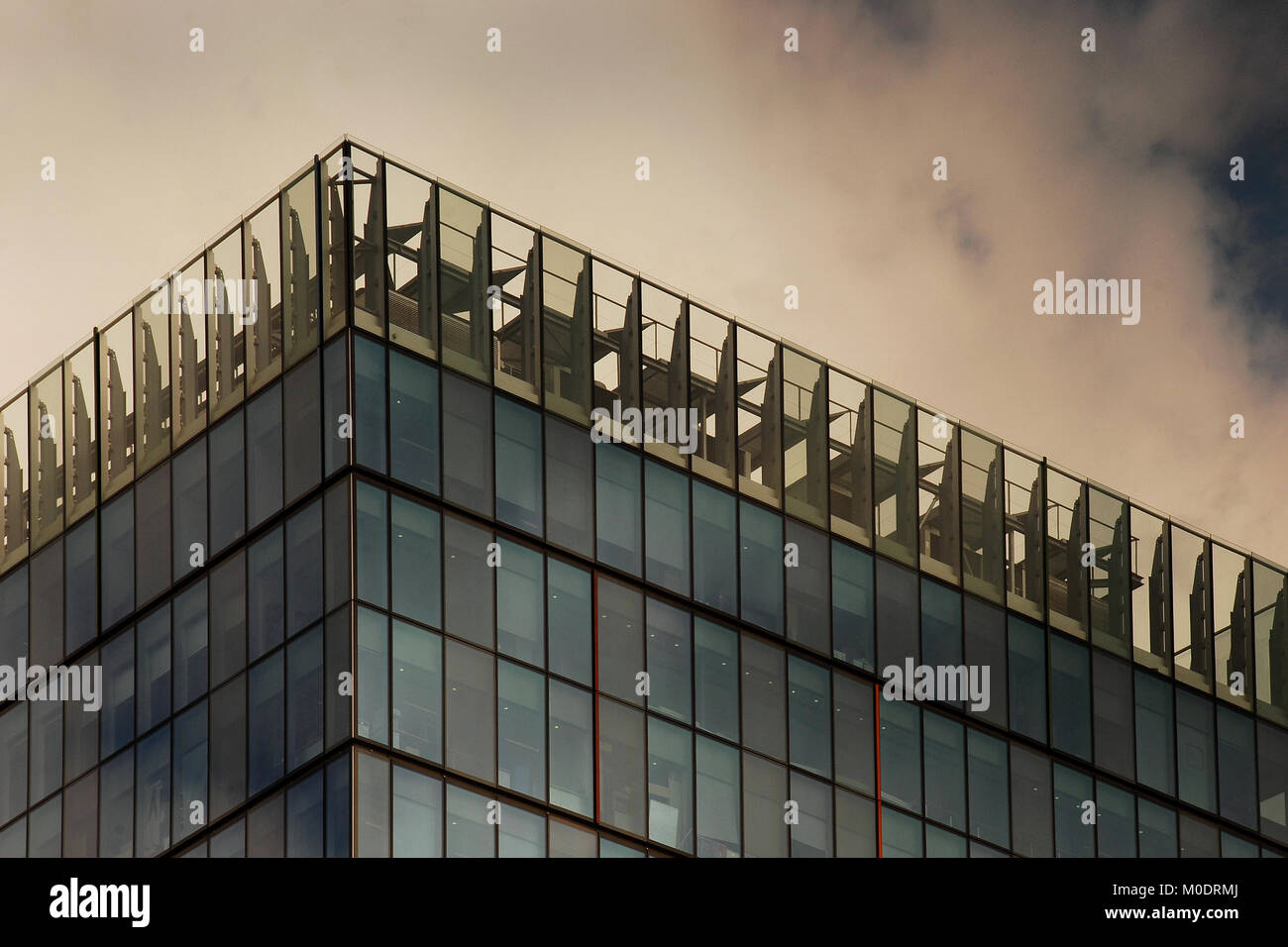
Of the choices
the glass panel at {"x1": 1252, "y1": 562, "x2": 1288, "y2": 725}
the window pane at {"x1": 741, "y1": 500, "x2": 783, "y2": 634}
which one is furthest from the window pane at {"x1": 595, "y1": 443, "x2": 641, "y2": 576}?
the glass panel at {"x1": 1252, "y1": 562, "x2": 1288, "y2": 725}

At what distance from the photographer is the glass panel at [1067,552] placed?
54.1 m

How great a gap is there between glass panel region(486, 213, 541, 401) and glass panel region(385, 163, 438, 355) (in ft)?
4.45

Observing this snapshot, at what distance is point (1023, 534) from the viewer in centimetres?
5369

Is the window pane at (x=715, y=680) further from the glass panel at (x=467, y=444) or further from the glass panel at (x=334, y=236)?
the glass panel at (x=334, y=236)

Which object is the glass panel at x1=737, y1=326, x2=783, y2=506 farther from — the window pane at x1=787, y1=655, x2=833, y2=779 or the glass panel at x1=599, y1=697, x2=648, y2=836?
the glass panel at x1=599, y1=697, x2=648, y2=836

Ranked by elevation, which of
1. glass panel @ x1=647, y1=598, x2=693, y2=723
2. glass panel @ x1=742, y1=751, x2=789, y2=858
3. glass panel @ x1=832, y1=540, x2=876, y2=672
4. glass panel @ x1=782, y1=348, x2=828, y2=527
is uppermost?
glass panel @ x1=782, y1=348, x2=828, y2=527

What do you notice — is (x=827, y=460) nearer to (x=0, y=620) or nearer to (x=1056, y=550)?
(x=1056, y=550)

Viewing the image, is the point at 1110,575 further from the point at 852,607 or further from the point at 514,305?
the point at 514,305

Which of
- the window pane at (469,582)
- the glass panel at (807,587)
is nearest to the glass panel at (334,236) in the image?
the window pane at (469,582)

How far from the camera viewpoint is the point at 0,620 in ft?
174

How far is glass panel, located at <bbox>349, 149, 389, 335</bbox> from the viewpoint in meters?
45.2

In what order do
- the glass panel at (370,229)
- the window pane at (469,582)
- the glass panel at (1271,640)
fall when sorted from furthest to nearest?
1. the glass panel at (1271,640)
2. the glass panel at (370,229)
3. the window pane at (469,582)

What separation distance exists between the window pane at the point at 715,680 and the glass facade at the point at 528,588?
7 centimetres
